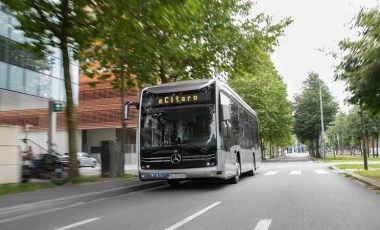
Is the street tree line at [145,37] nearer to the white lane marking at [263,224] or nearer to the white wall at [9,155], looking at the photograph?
the white wall at [9,155]

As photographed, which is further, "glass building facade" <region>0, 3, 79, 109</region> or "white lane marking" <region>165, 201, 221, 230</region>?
"glass building facade" <region>0, 3, 79, 109</region>

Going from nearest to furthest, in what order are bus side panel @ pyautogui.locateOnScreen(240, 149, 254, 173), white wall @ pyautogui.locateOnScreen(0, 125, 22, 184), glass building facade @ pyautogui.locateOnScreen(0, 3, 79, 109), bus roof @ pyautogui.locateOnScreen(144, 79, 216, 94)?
bus roof @ pyautogui.locateOnScreen(144, 79, 216, 94) < white wall @ pyautogui.locateOnScreen(0, 125, 22, 184) < bus side panel @ pyautogui.locateOnScreen(240, 149, 254, 173) < glass building facade @ pyautogui.locateOnScreen(0, 3, 79, 109)

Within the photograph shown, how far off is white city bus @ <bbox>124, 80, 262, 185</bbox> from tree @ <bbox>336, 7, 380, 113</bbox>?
3.98 metres

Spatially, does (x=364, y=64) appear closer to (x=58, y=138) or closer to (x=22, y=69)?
(x=22, y=69)

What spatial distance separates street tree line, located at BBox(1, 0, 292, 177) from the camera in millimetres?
12430

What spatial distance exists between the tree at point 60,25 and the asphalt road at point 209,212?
443cm

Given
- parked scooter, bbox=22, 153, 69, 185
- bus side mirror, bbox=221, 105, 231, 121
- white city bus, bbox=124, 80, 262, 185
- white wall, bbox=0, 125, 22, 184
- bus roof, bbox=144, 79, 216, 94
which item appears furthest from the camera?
parked scooter, bbox=22, 153, 69, 185

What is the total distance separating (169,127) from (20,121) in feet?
152

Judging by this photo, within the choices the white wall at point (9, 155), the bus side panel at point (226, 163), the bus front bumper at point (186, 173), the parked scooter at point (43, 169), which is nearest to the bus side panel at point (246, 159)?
the bus side panel at point (226, 163)

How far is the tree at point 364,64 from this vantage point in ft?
39.3

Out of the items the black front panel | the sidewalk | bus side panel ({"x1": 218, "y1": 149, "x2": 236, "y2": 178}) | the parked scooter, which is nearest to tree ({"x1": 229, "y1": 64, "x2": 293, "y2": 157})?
the parked scooter

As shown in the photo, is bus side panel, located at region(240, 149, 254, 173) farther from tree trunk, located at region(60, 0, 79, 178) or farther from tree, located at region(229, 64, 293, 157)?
tree, located at region(229, 64, 293, 157)

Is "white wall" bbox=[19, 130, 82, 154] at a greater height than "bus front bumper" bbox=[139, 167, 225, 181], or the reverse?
"white wall" bbox=[19, 130, 82, 154]

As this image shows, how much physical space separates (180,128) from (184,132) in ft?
0.58
